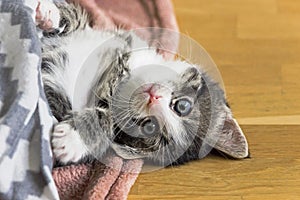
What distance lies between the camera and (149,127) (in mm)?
1382

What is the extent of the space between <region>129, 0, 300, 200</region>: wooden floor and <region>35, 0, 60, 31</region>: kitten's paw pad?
398mm

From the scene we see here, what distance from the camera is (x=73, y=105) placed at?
1435 mm

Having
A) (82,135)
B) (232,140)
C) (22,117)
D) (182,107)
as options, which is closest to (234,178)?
(232,140)

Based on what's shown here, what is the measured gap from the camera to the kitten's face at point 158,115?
138cm

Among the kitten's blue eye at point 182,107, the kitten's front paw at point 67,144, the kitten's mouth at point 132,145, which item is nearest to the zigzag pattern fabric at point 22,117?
the kitten's front paw at point 67,144

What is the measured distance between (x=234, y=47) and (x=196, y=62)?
0.30 meters

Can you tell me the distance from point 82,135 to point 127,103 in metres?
0.11

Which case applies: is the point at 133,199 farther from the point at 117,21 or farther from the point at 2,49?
the point at 117,21

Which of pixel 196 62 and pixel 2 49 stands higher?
pixel 2 49

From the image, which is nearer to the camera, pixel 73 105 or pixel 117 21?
pixel 73 105

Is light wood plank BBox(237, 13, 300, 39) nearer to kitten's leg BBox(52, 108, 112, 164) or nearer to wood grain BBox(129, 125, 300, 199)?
wood grain BBox(129, 125, 300, 199)

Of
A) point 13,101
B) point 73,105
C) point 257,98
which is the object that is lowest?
point 257,98

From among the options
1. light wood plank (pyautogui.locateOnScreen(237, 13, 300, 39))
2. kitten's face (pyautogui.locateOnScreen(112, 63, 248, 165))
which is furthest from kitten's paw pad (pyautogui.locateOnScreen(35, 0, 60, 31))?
light wood plank (pyautogui.locateOnScreen(237, 13, 300, 39))

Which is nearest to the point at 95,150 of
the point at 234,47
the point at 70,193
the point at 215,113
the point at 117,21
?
the point at 70,193
